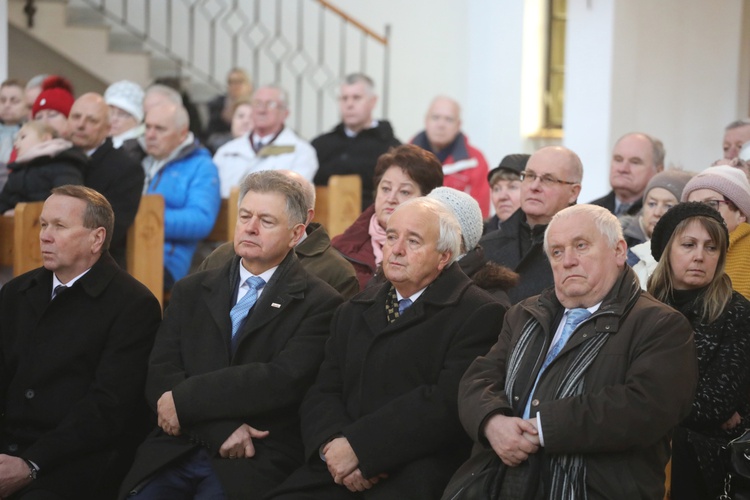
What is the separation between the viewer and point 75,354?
4074mm

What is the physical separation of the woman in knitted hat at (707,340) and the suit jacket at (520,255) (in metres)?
0.61

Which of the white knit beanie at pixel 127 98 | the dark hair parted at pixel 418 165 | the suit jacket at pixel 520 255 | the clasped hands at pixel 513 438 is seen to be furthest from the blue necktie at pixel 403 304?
the white knit beanie at pixel 127 98

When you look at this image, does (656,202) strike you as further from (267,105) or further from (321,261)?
(267,105)

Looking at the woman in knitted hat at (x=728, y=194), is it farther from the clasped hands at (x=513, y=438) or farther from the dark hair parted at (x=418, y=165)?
the clasped hands at (x=513, y=438)

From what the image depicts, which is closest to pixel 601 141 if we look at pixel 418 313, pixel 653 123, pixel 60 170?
pixel 653 123

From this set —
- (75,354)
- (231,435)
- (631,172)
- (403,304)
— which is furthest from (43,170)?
(631,172)

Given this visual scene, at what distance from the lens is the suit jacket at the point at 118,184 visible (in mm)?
5539

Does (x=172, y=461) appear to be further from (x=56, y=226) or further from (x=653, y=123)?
(x=653, y=123)

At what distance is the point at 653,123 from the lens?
24.7 ft

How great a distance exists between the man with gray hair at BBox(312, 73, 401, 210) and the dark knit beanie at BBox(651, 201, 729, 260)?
353cm

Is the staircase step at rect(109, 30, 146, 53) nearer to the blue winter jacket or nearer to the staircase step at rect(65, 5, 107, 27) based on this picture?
the staircase step at rect(65, 5, 107, 27)

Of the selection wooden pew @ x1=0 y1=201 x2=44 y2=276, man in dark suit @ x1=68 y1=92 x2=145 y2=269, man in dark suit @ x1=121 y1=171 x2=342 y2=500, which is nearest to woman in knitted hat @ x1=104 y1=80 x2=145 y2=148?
man in dark suit @ x1=68 y1=92 x2=145 y2=269

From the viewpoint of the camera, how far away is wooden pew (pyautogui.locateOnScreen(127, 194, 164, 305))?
5688 mm

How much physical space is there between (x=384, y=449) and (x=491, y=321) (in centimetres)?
53
